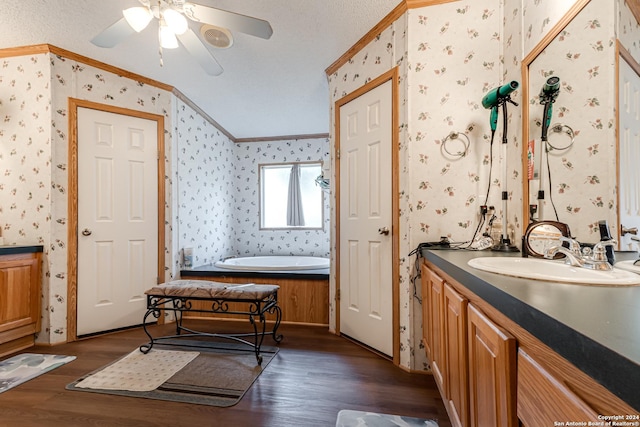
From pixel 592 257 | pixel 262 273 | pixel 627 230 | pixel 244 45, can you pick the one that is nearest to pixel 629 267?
pixel 592 257

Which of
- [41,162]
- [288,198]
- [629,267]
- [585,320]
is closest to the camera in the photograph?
[585,320]

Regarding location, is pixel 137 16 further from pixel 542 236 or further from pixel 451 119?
pixel 542 236

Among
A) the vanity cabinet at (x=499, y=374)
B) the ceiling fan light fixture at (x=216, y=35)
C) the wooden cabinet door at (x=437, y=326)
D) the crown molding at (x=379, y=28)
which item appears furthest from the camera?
the crown molding at (x=379, y=28)

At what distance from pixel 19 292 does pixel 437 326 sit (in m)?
3.04

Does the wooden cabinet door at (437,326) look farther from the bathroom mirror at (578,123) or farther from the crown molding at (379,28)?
the crown molding at (379,28)

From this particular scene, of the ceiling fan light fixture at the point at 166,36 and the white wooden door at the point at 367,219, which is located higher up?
the ceiling fan light fixture at the point at 166,36

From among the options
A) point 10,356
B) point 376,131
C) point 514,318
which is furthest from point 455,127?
point 10,356

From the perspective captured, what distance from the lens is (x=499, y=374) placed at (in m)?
0.75

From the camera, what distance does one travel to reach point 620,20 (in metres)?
1.07

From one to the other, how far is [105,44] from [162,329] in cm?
238

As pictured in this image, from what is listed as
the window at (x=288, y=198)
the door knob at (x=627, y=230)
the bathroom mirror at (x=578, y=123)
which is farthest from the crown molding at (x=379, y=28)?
the window at (x=288, y=198)

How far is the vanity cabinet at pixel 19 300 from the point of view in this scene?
224 cm

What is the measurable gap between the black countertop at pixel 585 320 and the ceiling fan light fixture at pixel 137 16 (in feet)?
6.59

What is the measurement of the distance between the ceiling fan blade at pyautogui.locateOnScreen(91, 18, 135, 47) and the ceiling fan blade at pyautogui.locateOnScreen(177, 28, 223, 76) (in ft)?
0.93
